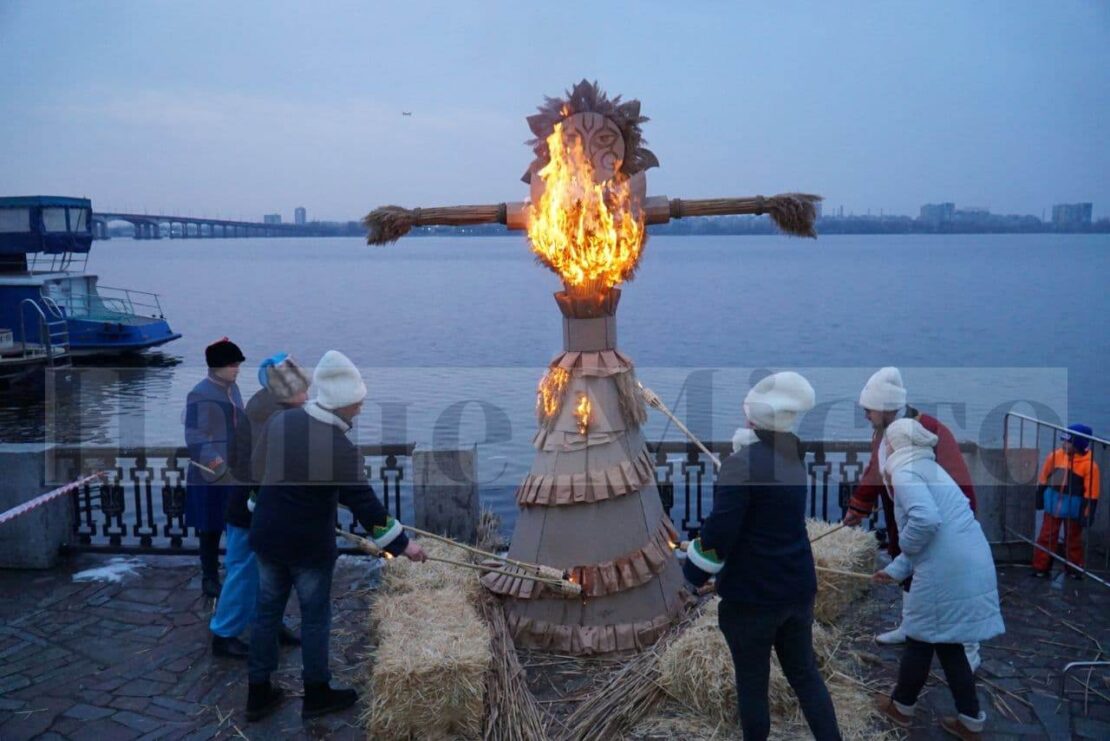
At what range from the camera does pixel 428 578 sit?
290 inches

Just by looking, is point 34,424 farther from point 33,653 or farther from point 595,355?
point 595,355

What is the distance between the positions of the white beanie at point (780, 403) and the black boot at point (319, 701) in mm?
3421

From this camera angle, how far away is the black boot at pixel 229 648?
6.73 meters

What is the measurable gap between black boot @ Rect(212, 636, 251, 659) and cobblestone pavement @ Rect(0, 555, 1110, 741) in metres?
0.10

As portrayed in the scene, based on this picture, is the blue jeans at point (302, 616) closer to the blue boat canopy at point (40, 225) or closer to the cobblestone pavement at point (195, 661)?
the cobblestone pavement at point (195, 661)

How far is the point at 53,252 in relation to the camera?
3759 cm

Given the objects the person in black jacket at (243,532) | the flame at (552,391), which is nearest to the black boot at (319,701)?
the person in black jacket at (243,532)

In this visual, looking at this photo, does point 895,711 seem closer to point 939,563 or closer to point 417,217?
point 939,563

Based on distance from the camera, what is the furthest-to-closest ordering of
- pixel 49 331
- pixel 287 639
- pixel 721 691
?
pixel 49 331, pixel 287 639, pixel 721 691

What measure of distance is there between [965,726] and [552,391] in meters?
3.54

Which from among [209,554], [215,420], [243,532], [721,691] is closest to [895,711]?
[721,691]

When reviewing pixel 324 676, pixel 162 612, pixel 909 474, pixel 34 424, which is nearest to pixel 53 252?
pixel 34 424

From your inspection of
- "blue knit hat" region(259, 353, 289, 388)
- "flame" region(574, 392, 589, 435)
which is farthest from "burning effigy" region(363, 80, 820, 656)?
"blue knit hat" region(259, 353, 289, 388)

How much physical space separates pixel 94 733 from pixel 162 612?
1.98 meters
